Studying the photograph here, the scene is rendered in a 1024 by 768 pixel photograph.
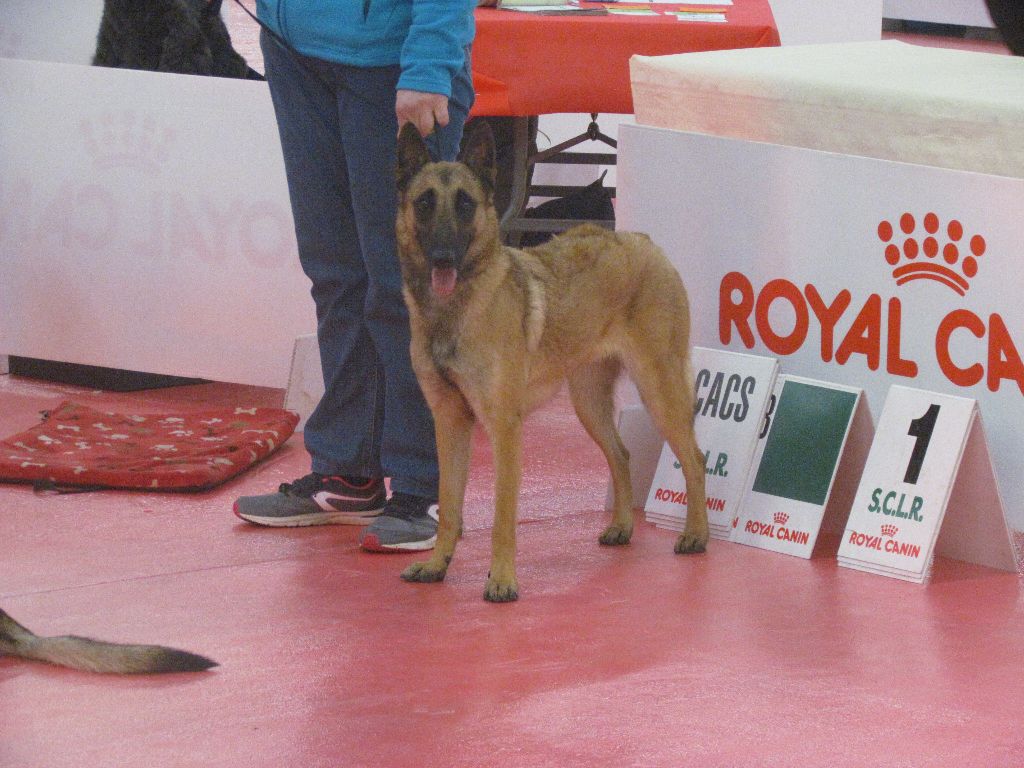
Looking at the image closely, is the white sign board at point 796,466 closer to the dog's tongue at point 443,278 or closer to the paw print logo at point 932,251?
the paw print logo at point 932,251

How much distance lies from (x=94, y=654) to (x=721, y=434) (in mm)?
1866

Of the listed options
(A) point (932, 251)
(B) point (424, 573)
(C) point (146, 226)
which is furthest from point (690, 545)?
(C) point (146, 226)

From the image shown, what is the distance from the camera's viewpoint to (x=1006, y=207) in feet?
11.7

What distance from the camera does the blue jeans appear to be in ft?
11.4

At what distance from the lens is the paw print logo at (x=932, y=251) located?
3.64 metres

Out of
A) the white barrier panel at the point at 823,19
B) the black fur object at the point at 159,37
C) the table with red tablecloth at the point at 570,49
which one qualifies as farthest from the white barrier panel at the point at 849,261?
the white barrier panel at the point at 823,19

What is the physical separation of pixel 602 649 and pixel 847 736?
1.98 ft

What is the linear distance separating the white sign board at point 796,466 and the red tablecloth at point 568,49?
2384mm

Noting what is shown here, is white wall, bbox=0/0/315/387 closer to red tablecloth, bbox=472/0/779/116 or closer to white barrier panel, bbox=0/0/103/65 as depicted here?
white barrier panel, bbox=0/0/103/65

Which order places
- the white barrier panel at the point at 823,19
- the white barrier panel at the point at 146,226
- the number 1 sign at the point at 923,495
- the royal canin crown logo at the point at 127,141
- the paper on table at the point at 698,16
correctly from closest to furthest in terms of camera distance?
the number 1 sign at the point at 923,495 → the white barrier panel at the point at 146,226 → the royal canin crown logo at the point at 127,141 → the paper on table at the point at 698,16 → the white barrier panel at the point at 823,19

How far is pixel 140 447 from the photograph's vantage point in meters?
4.55

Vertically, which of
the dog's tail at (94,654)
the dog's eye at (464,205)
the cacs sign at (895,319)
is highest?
the dog's eye at (464,205)

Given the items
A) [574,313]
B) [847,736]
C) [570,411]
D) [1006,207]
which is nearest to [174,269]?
[570,411]

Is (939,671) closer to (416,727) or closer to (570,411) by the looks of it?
(416,727)
